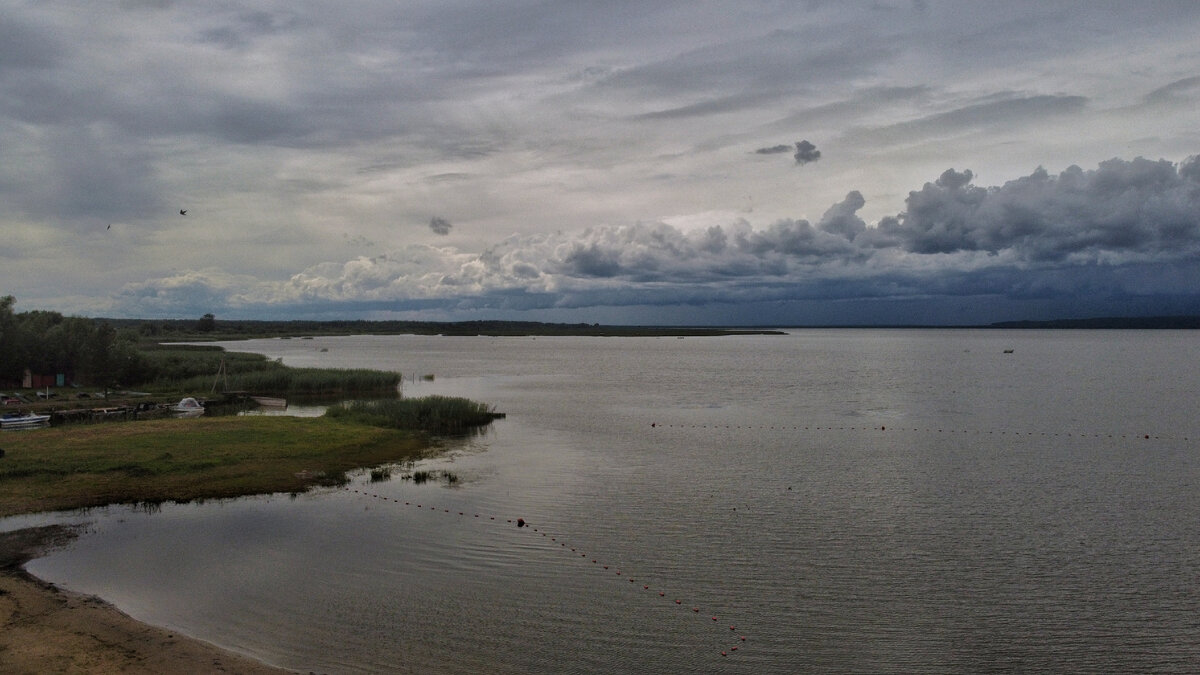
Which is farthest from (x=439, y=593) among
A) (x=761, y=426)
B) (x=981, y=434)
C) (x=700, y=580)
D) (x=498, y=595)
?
(x=981, y=434)

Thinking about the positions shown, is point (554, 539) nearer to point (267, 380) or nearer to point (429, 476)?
point (429, 476)

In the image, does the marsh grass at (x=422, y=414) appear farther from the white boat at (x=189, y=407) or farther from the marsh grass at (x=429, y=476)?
the marsh grass at (x=429, y=476)


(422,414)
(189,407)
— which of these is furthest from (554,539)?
(189,407)

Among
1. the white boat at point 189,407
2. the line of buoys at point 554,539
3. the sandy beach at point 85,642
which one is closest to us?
the sandy beach at point 85,642

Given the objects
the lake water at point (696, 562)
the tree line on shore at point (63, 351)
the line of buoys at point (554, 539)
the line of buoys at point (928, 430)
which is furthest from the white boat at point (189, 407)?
the line of buoys at point (928, 430)

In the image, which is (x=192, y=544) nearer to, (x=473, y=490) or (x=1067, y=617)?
(x=473, y=490)
